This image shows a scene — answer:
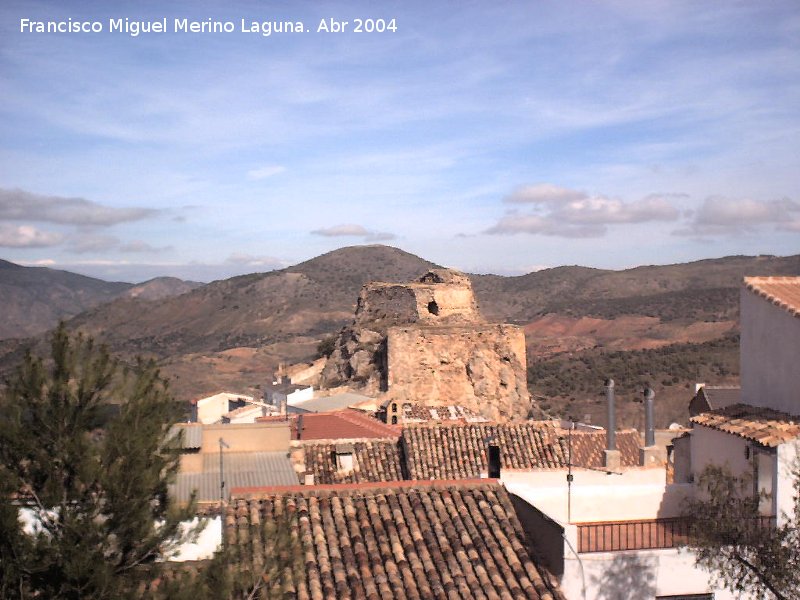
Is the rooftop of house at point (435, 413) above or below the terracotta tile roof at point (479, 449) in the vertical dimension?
below

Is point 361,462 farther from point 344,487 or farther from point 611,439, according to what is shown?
point 344,487

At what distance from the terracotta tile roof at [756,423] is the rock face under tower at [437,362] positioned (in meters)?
18.7

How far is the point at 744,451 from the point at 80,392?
268 inches

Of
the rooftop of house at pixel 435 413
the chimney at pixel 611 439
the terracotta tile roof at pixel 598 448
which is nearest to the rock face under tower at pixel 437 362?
the rooftop of house at pixel 435 413

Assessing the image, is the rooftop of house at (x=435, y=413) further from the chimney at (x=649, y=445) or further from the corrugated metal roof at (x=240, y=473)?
the corrugated metal roof at (x=240, y=473)

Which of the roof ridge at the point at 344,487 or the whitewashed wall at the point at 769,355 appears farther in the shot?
the whitewashed wall at the point at 769,355

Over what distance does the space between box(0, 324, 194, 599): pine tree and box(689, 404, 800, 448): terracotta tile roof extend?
5.79 meters

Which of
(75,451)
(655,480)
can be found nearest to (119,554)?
(75,451)

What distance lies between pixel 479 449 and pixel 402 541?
9360 millimetres

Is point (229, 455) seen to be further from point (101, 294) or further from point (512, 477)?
point (101, 294)

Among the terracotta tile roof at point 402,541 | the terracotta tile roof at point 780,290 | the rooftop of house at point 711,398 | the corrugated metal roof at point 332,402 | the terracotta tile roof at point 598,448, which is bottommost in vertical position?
the terracotta tile roof at point 598,448

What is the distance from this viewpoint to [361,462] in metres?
18.0

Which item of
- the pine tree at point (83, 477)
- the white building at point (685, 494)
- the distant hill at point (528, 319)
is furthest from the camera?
the distant hill at point (528, 319)

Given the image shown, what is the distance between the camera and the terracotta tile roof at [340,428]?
20.5 metres
